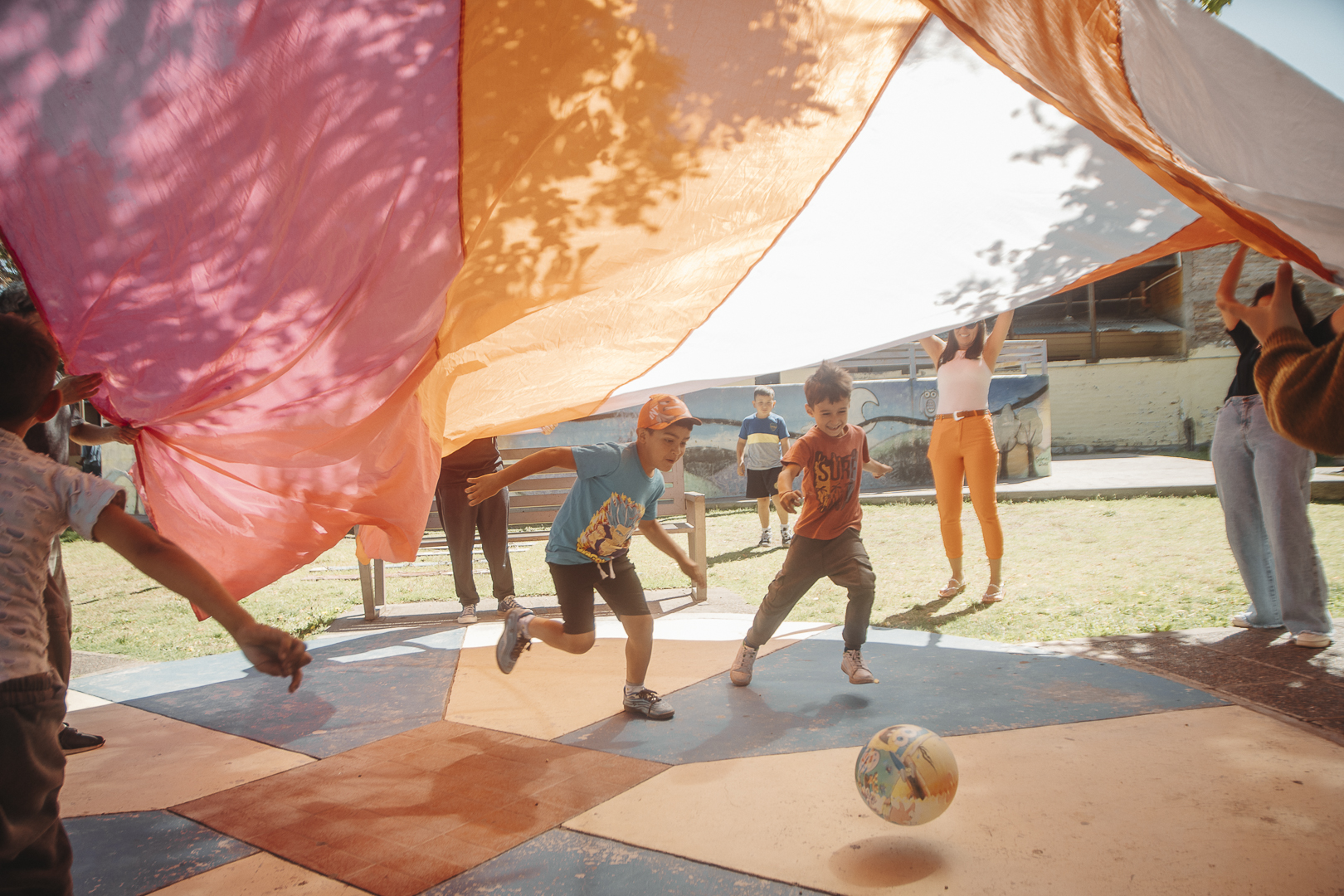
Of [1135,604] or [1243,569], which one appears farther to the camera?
[1135,604]

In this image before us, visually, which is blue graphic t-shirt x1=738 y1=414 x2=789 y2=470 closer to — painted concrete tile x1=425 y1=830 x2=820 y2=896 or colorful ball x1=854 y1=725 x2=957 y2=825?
colorful ball x1=854 y1=725 x2=957 y2=825

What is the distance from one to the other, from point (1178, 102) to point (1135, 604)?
4.30 meters

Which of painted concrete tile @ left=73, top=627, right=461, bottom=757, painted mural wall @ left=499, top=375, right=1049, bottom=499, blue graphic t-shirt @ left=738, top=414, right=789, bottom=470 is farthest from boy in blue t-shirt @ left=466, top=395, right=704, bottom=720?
painted mural wall @ left=499, top=375, right=1049, bottom=499

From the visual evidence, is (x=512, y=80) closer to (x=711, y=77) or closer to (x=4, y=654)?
(x=711, y=77)

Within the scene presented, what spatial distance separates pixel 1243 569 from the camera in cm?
438

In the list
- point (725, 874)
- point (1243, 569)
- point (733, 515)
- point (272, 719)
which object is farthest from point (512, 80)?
point (733, 515)

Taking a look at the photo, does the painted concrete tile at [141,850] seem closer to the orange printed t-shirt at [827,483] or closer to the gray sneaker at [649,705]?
the gray sneaker at [649,705]

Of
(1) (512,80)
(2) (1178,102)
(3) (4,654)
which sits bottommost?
(3) (4,654)

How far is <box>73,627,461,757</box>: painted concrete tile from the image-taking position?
3.52 metres

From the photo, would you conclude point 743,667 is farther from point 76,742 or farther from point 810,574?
point 76,742

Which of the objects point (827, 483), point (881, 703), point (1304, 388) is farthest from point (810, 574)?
point (1304, 388)

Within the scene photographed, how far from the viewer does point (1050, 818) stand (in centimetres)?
236

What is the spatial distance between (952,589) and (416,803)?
13.6 feet

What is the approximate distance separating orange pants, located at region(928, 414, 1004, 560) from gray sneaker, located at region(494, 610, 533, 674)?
115 inches
